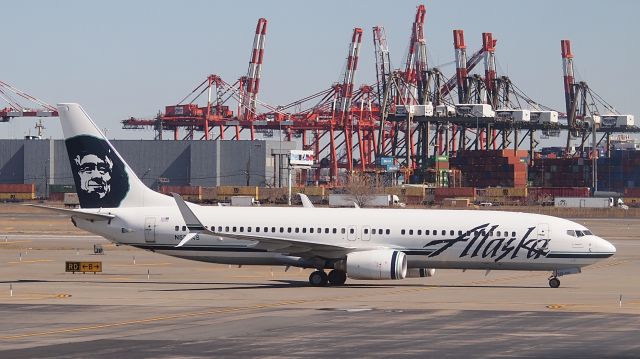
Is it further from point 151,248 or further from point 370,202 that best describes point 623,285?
point 370,202

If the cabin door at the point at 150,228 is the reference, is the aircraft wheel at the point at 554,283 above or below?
below

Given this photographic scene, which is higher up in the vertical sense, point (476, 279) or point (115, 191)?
point (115, 191)

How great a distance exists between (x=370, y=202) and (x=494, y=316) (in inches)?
5693

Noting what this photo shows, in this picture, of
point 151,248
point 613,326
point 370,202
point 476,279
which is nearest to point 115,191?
point 151,248

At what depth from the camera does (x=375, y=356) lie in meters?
31.1

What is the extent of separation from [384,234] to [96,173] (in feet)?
47.8

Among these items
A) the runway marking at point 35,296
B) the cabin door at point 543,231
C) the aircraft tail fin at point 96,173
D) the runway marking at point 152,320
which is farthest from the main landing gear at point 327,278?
the runway marking at point 35,296

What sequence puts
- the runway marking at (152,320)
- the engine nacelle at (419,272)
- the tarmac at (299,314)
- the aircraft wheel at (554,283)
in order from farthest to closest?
1. the engine nacelle at (419,272)
2. the aircraft wheel at (554,283)
3. the runway marking at (152,320)
4. the tarmac at (299,314)

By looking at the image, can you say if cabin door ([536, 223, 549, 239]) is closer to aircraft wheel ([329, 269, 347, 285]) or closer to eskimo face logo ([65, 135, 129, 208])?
aircraft wheel ([329, 269, 347, 285])

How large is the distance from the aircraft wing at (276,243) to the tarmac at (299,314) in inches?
69.8

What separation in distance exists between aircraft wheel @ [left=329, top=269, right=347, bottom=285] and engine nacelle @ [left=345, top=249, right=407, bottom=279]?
5.47 ft

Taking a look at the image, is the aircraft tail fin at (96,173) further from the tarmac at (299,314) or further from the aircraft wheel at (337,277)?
the aircraft wheel at (337,277)

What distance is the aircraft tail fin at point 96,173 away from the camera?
56469 millimetres

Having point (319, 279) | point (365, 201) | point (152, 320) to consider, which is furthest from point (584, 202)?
point (152, 320)
